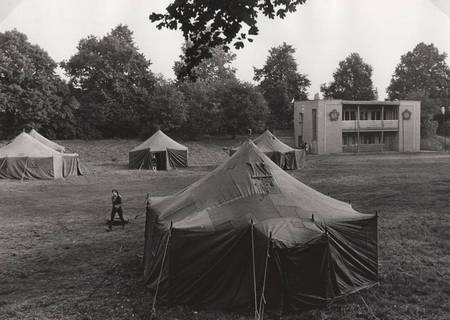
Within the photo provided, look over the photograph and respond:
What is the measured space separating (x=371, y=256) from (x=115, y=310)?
4.98 m

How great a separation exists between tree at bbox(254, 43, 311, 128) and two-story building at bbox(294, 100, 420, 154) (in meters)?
9.25

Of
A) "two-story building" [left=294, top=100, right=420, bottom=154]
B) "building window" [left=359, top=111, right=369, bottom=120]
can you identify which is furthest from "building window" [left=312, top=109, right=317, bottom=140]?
"building window" [left=359, top=111, right=369, bottom=120]

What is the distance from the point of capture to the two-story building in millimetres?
50125

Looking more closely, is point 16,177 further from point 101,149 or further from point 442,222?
point 442,222

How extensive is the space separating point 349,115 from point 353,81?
22573mm

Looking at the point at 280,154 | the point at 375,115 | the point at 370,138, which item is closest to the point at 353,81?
the point at 375,115

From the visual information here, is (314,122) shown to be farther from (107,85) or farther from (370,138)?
(107,85)

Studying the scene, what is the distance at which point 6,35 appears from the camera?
4256 centimetres

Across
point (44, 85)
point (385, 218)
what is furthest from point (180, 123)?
point (385, 218)

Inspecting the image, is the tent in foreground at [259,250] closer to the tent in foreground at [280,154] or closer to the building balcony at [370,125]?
the tent in foreground at [280,154]

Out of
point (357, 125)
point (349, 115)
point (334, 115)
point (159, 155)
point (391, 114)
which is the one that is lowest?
point (159, 155)

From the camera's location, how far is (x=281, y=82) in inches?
2494

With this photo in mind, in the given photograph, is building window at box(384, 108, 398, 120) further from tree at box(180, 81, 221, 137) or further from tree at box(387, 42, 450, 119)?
tree at box(180, 81, 221, 137)

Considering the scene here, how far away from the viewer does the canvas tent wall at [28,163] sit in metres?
29.0
